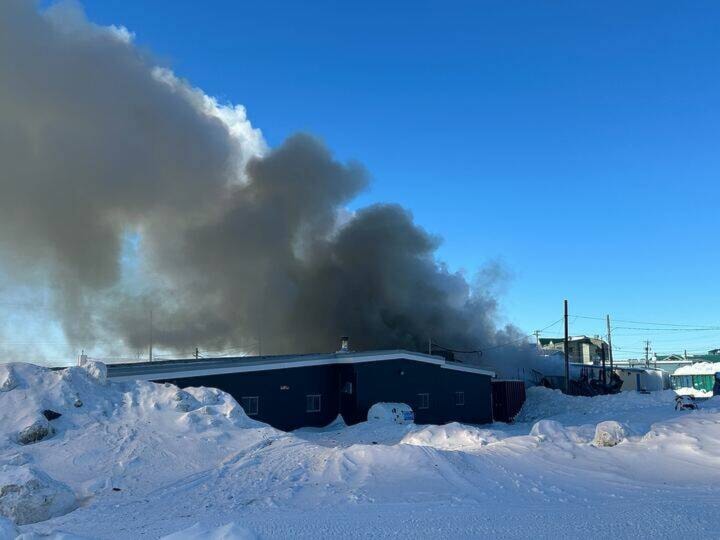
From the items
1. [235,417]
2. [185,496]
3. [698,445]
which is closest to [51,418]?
[235,417]

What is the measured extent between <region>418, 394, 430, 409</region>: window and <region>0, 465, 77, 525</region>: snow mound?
17508 millimetres

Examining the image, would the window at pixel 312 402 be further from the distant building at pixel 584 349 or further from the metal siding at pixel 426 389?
the distant building at pixel 584 349

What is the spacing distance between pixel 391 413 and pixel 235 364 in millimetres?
6199

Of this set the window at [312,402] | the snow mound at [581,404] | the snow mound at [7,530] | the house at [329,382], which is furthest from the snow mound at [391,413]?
the snow mound at [7,530]

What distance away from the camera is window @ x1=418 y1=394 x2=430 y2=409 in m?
24.2

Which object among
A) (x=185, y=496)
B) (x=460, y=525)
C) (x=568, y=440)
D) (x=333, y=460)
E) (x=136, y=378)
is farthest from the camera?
(x=136, y=378)

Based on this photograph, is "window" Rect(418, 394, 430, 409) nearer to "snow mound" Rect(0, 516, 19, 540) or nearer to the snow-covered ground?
the snow-covered ground

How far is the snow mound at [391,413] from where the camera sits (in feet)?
69.9

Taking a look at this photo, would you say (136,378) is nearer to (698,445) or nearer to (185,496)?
(185,496)

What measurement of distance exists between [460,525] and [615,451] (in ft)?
21.0

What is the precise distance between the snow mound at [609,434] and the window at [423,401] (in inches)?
451

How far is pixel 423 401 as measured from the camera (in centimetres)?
2438

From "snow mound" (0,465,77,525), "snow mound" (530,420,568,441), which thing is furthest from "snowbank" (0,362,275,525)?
"snow mound" (530,420,568,441)

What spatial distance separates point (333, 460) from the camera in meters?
10.2
